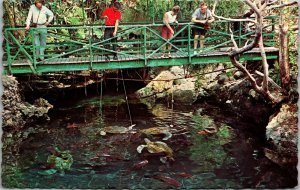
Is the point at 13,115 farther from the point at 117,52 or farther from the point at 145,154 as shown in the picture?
the point at 145,154

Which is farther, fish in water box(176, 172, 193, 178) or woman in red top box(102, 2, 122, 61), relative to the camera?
woman in red top box(102, 2, 122, 61)

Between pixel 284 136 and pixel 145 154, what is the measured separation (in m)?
3.03

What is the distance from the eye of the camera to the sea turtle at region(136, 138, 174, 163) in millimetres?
9070

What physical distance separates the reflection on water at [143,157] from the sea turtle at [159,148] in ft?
0.41

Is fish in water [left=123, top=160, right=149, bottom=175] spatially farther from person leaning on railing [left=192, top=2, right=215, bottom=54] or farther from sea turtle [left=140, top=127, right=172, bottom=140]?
person leaning on railing [left=192, top=2, right=215, bottom=54]

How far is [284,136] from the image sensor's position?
871 cm

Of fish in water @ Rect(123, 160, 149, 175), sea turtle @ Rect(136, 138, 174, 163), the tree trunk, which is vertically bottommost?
fish in water @ Rect(123, 160, 149, 175)

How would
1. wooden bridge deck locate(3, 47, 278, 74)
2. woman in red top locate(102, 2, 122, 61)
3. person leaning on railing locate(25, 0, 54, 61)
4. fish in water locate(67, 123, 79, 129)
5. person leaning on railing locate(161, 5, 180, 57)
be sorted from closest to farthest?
person leaning on railing locate(25, 0, 54, 61)
wooden bridge deck locate(3, 47, 278, 74)
woman in red top locate(102, 2, 122, 61)
person leaning on railing locate(161, 5, 180, 57)
fish in water locate(67, 123, 79, 129)

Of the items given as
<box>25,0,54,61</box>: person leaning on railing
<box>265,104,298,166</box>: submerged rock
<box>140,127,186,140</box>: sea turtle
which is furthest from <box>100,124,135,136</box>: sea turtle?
<box>265,104,298,166</box>: submerged rock

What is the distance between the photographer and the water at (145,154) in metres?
8.05

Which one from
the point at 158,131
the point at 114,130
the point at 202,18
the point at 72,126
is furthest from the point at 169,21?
the point at 72,126

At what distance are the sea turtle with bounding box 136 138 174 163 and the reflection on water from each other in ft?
0.41

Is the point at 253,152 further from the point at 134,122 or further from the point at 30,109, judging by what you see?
the point at 30,109

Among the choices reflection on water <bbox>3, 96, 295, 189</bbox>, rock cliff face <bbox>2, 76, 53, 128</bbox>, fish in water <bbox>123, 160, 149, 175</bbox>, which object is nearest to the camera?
reflection on water <bbox>3, 96, 295, 189</bbox>
